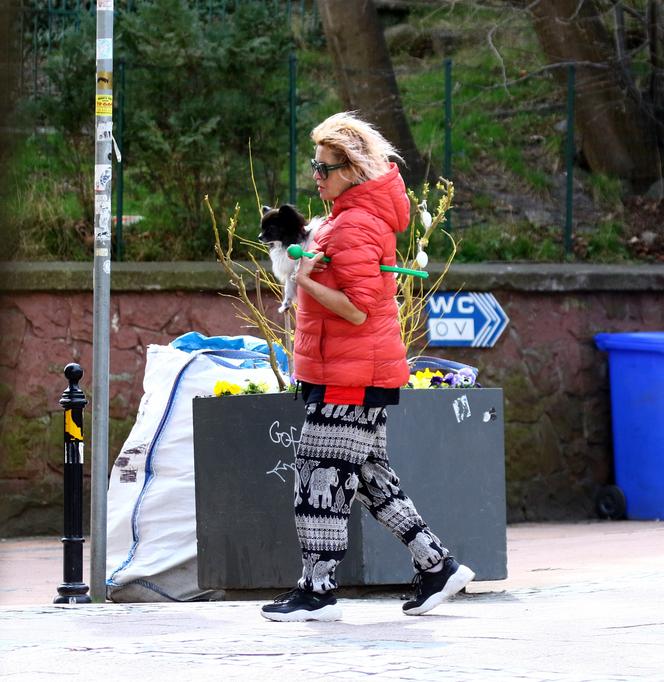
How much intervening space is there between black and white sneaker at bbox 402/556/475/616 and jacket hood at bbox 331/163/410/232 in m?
1.20

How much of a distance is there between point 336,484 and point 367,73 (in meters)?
7.43

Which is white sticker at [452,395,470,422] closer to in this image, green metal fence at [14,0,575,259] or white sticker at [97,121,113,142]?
white sticker at [97,121,113,142]

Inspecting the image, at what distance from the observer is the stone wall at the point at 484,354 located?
8.84 meters

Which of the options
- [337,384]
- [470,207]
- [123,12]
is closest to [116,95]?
[123,12]

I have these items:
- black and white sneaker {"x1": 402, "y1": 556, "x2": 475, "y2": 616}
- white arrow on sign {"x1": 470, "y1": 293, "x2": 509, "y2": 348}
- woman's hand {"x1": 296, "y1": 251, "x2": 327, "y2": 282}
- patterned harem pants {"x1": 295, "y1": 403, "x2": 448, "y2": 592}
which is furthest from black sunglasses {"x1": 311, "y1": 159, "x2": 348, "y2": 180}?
white arrow on sign {"x1": 470, "y1": 293, "x2": 509, "y2": 348}

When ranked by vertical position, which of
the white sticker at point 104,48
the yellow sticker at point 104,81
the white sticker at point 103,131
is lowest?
the white sticker at point 103,131

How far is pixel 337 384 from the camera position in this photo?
4.08m

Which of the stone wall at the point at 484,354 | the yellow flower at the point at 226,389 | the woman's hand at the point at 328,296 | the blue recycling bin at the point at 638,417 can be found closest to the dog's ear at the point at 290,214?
the woman's hand at the point at 328,296

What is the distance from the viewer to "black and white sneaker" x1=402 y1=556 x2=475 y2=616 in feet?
14.5

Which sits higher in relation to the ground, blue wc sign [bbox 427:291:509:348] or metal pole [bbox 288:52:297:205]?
metal pole [bbox 288:52:297:205]

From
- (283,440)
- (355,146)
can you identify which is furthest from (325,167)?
(283,440)

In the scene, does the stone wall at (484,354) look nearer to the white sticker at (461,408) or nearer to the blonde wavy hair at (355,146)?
the white sticker at (461,408)

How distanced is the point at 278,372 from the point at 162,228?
15.4 feet

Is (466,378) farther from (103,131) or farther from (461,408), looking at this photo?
(103,131)
